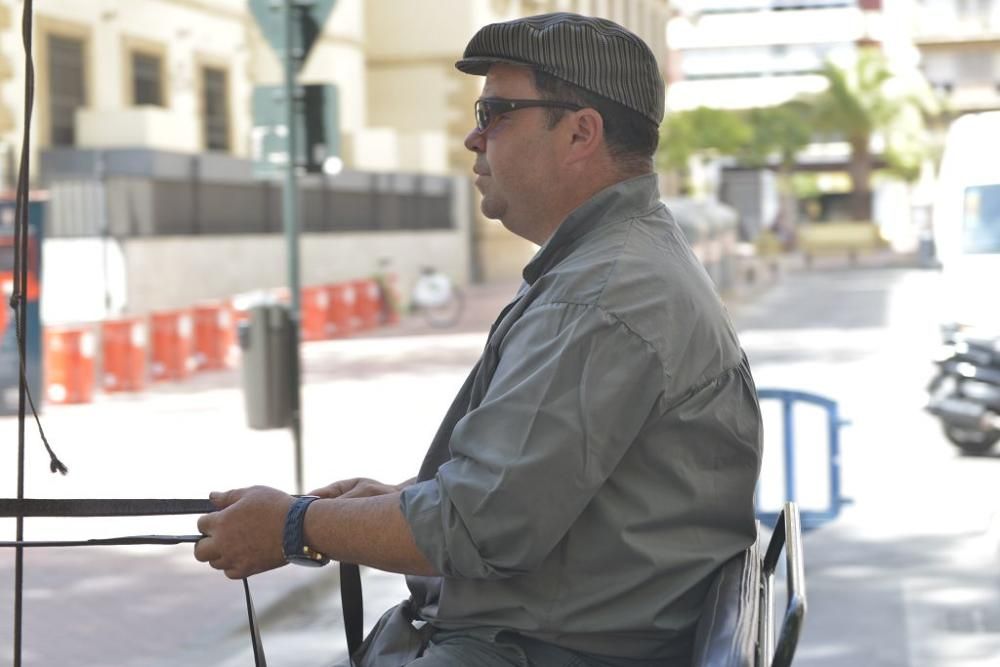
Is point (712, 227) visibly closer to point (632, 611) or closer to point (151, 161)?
point (151, 161)

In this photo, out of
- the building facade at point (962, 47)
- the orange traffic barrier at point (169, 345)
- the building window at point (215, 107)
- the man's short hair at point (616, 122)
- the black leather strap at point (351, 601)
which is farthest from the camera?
the building facade at point (962, 47)

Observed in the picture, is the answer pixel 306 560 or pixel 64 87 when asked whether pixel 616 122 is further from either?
pixel 64 87

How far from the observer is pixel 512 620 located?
245 centimetres

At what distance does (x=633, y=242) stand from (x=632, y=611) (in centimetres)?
54

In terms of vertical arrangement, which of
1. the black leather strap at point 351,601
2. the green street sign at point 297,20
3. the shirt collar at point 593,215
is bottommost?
the black leather strap at point 351,601

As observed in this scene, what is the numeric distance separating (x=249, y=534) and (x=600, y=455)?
53cm

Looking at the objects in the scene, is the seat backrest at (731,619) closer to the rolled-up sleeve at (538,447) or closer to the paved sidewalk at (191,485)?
the rolled-up sleeve at (538,447)

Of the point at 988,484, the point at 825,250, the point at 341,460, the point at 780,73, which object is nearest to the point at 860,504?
the point at 988,484

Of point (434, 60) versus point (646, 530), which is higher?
point (434, 60)

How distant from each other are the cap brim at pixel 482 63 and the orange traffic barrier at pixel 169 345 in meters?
16.8

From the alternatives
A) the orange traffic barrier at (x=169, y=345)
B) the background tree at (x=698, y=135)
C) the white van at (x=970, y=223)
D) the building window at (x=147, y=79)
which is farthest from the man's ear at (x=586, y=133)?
the background tree at (x=698, y=135)

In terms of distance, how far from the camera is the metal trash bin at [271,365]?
10.1 meters

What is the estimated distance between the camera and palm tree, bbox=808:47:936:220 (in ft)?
206

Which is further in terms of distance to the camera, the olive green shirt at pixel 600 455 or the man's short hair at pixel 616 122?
the man's short hair at pixel 616 122
